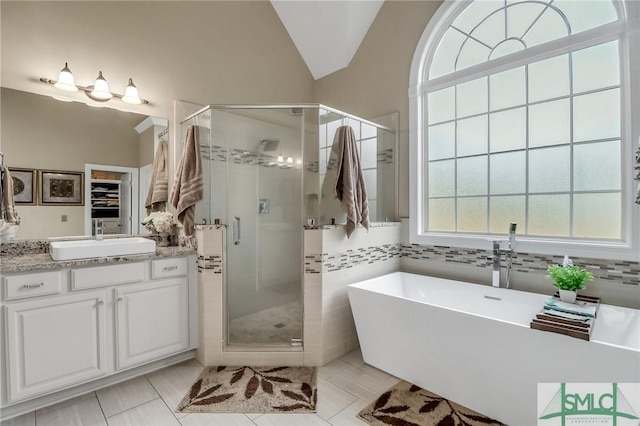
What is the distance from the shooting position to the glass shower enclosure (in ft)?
8.14

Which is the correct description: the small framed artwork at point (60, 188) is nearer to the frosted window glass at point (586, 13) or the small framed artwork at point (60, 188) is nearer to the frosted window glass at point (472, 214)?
the frosted window glass at point (472, 214)

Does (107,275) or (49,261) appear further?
(107,275)

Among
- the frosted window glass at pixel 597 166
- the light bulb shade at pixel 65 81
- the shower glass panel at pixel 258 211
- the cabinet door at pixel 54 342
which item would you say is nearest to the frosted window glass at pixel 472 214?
the frosted window glass at pixel 597 166

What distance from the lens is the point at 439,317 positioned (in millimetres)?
1901

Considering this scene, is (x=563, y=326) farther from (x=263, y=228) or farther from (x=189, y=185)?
(x=189, y=185)

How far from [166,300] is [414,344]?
5.80 ft

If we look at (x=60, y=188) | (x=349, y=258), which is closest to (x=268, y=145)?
(x=349, y=258)

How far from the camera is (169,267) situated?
2.29 metres

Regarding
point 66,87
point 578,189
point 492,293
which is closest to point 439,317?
point 492,293

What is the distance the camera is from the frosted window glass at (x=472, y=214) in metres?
2.75

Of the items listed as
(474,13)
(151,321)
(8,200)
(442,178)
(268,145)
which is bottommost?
(151,321)

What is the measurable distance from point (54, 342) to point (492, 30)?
387 centimetres

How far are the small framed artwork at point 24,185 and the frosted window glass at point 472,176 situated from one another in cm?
332

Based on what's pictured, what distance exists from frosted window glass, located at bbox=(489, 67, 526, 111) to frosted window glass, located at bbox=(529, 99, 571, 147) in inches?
5.7
